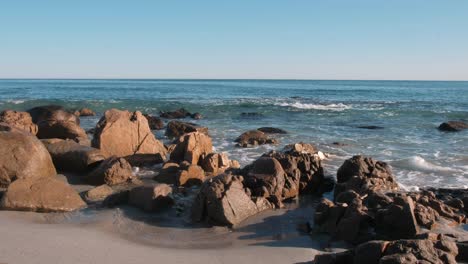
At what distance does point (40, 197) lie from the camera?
7.03m

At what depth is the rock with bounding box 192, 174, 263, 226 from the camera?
22.3ft

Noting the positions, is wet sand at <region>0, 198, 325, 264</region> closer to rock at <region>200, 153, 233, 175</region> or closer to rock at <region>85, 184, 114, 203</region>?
rock at <region>85, 184, 114, 203</region>

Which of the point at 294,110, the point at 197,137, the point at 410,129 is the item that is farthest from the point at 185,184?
the point at 294,110

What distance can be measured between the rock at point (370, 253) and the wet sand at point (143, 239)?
3.24 feet

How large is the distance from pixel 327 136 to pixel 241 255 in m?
12.3

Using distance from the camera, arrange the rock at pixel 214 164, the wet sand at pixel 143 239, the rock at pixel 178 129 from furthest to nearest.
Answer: the rock at pixel 178 129, the rock at pixel 214 164, the wet sand at pixel 143 239

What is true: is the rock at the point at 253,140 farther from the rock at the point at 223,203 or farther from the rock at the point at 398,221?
the rock at the point at 398,221

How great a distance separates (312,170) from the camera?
9.10 metres

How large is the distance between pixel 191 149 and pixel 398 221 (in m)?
5.45

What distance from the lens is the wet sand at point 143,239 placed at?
5293 millimetres

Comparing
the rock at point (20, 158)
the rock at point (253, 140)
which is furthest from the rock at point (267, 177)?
the rock at point (253, 140)

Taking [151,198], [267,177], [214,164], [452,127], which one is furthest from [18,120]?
[452,127]

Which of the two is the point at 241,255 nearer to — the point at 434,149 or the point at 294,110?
the point at 434,149

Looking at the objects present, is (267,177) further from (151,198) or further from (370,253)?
(370,253)
